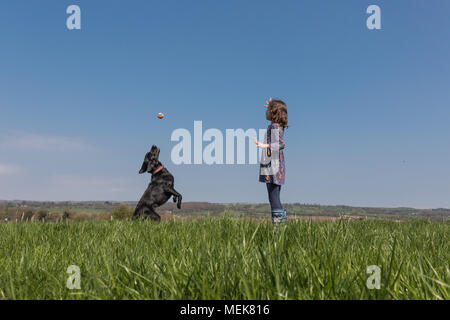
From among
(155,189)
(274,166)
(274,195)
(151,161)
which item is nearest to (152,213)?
(155,189)

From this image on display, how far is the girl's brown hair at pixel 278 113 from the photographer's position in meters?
7.29

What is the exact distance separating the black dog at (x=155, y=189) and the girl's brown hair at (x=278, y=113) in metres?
3.55

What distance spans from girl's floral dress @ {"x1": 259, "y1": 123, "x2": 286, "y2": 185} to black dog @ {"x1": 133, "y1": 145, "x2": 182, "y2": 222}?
3271 millimetres

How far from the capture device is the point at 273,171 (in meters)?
6.82

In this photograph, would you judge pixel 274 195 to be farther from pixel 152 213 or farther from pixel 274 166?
pixel 152 213

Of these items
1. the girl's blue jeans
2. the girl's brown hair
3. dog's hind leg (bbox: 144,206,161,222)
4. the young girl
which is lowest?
dog's hind leg (bbox: 144,206,161,222)

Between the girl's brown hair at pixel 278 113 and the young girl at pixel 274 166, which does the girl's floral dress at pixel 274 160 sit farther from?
the girl's brown hair at pixel 278 113

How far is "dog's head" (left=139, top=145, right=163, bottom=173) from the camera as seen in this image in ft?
30.5

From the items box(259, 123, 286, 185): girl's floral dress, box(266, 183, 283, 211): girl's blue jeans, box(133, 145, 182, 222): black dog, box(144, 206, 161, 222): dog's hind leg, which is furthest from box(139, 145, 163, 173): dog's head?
box(266, 183, 283, 211): girl's blue jeans

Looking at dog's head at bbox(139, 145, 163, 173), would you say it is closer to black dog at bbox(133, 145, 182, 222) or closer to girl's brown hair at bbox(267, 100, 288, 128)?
black dog at bbox(133, 145, 182, 222)

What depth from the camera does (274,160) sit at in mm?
6863

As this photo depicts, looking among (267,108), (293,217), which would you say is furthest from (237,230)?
(267,108)

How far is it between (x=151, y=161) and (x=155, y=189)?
0.77 meters
